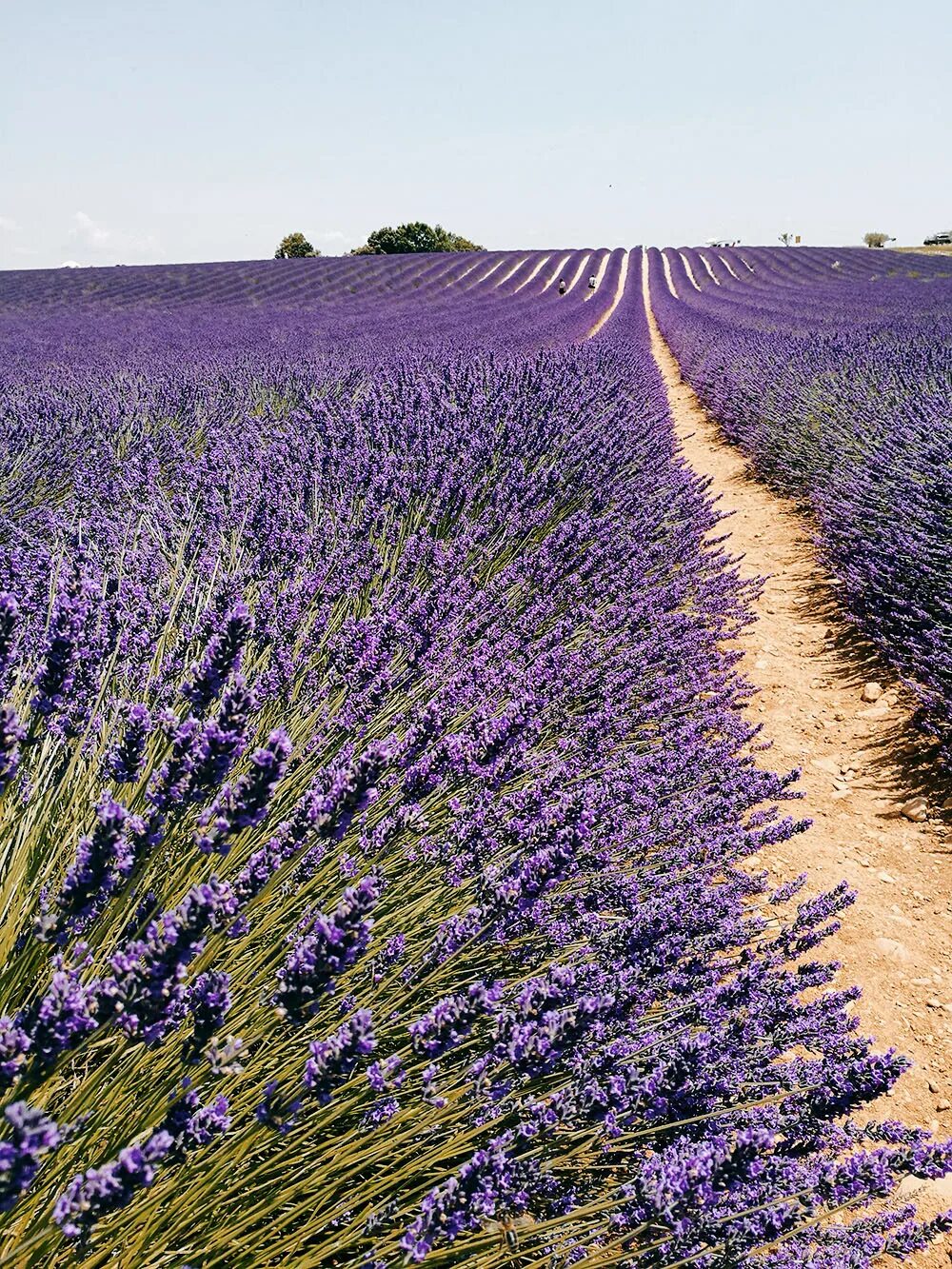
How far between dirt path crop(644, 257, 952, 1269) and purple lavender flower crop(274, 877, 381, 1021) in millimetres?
1406

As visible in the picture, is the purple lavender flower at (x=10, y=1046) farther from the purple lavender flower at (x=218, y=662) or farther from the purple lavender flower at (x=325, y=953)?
the purple lavender flower at (x=218, y=662)

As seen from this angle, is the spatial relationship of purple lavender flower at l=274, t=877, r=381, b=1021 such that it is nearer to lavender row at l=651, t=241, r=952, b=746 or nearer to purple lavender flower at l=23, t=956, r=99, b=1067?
purple lavender flower at l=23, t=956, r=99, b=1067

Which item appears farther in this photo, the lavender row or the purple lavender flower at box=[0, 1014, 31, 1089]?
the lavender row

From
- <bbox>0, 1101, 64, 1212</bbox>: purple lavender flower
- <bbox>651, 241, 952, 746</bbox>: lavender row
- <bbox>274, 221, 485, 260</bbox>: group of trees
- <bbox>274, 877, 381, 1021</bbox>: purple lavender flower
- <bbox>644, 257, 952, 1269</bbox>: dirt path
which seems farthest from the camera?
<bbox>274, 221, 485, 260</bbox>: group of trees

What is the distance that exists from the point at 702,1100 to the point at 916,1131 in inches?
11.8

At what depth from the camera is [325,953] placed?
0.76 m

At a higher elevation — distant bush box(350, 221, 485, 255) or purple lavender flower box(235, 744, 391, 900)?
distant bush box(350, 221, 485, 255)

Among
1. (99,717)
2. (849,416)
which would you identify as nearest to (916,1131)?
(99,717)

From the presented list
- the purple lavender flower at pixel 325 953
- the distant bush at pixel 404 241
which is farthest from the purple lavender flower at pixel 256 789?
the distant bush at pixel 404 241

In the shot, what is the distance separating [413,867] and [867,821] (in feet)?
6.18

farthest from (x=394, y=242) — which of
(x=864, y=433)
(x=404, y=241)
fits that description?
(x=864, y=433)

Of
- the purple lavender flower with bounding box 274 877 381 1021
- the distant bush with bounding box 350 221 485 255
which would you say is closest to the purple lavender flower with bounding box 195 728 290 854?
the purple lavender flower with bounding box 274 877 381 1021

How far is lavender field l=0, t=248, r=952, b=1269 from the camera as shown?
2.85ft

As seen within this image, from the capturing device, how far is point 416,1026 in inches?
35.2
